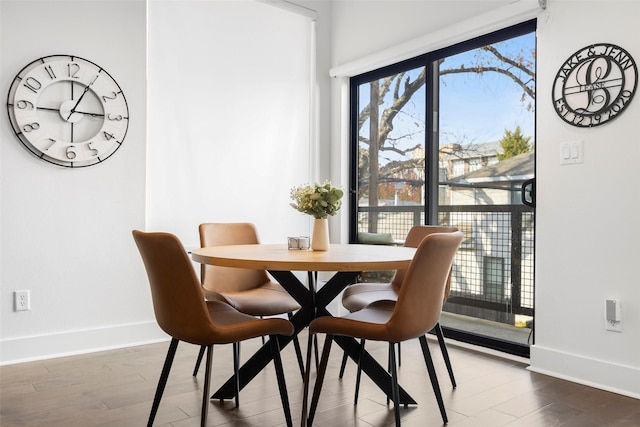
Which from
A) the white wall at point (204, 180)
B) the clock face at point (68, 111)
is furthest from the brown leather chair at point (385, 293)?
the clock face at point (68, 111)

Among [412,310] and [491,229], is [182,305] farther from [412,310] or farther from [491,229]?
[491,229]

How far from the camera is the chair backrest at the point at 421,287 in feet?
5.99

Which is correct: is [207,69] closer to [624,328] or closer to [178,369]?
[178,369]

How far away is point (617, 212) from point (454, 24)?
5.37 ft

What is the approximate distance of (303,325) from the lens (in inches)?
96.2

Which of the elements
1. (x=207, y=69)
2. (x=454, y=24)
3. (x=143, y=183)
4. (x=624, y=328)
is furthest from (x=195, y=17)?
(x=624, y=328)

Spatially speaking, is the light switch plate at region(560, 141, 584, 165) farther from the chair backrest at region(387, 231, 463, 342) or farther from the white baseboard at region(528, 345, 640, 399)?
the chair backrest at region(387, 231, 463, 342)

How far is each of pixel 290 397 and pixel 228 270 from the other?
2.73 ft

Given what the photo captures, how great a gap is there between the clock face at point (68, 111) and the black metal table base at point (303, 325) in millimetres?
1757

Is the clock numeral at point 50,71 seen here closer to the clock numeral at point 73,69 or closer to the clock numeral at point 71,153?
the clock numeral at point 73,69

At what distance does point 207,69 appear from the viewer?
3.85 metres

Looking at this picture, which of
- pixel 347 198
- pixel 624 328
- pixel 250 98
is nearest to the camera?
pixel 624 328

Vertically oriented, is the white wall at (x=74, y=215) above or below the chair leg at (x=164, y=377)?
above

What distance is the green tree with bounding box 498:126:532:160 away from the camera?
3172 millimetres
